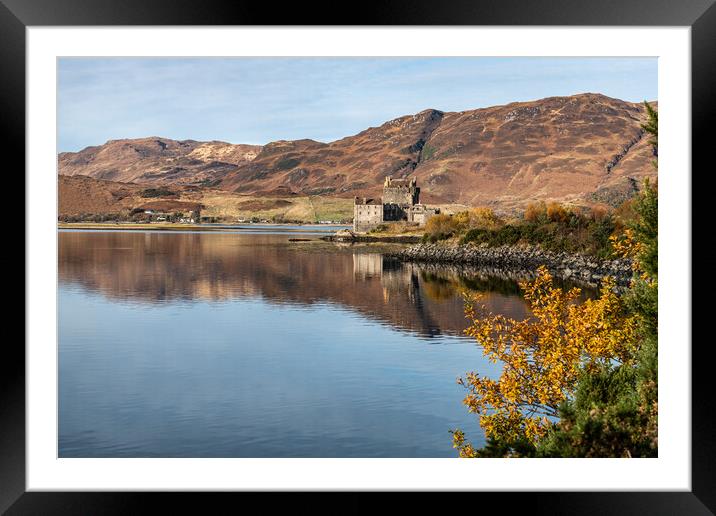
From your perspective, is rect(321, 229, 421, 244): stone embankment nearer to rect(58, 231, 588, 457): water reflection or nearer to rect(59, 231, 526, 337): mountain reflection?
rect(59, 231, 526, 337): mountain reflection

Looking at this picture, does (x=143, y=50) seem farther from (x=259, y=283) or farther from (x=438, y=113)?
(x=438, y=113)

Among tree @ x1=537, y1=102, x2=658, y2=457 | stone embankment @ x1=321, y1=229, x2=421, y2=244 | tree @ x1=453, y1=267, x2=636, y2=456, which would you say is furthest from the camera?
stone embankment @ x1=321, y1=229, x2=421, y2=244

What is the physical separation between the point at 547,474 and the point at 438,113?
507ft

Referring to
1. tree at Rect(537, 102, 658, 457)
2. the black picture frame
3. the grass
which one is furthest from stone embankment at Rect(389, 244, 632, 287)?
the black picture frame

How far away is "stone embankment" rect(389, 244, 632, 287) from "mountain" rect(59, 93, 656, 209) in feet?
197

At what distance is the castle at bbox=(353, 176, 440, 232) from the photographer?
60625mm

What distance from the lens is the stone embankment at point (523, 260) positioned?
27.4 metres

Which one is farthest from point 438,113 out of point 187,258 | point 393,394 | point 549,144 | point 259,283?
point 393,394

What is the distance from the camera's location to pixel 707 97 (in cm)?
343

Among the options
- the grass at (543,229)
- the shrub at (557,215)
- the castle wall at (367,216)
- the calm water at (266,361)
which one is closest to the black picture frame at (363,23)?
the calm water at (266,361)

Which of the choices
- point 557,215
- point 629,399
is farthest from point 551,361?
point 557,215

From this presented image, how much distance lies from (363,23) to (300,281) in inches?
1019

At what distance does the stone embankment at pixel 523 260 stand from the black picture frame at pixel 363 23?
21.8m

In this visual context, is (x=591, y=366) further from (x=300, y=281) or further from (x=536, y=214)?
(x=536, y=214)
